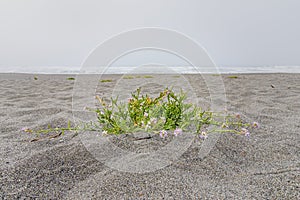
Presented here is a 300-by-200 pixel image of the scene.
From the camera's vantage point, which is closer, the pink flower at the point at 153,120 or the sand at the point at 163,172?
the sand at the point at 163,172

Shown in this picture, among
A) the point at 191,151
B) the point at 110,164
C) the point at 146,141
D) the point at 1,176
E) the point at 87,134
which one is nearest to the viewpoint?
the point at 1,176

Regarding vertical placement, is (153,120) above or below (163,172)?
above

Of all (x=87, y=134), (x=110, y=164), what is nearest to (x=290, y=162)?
(x=110, y=164)

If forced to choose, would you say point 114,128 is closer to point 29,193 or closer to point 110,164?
point 110,164

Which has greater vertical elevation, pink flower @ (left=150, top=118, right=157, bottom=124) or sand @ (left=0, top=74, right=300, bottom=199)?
pink flower @ (left=150, top=118, right=157, bottom=124)

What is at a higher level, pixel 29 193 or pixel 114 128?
pixel 114 128

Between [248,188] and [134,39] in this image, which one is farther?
[134,39]

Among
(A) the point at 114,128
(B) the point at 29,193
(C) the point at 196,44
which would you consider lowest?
(B) the point at 29,193

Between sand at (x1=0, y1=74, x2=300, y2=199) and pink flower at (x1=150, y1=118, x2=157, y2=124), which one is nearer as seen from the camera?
sand at (x1=0, y1=74, x2=300, y2=199)

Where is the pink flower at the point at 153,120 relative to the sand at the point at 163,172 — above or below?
above

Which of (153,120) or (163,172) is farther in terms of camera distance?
(153,120)

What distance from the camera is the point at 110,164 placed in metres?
1.21

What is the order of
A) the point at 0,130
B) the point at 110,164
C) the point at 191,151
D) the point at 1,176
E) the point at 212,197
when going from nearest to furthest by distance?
the point at 212,197 → the point at 1,176 → the point at 110,164 → the point at 191,151 → the point at 0,130

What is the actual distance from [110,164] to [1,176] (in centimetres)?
47
